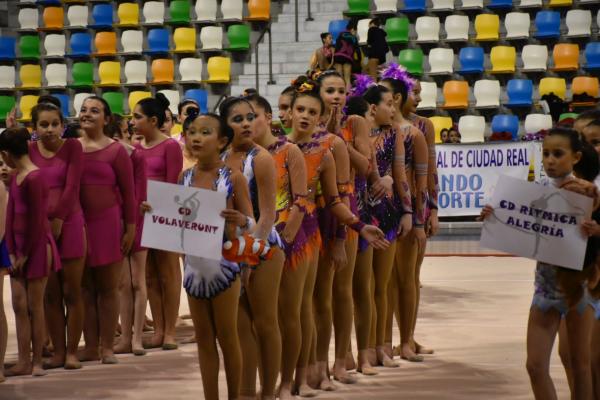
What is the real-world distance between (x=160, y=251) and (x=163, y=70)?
1027 cm

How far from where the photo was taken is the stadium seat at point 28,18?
18391mm

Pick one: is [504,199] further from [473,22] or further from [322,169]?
[473,22]

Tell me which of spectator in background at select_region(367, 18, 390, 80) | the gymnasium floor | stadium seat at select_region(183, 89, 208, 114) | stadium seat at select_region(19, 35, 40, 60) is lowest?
the gymnasium floor

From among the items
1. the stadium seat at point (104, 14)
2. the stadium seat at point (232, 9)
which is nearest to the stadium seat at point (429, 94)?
the stadium seat at point (232, 9)

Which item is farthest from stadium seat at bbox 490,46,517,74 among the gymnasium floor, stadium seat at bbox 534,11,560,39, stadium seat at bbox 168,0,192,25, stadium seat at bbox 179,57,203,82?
the gymnasium floor

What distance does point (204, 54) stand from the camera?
17344mm

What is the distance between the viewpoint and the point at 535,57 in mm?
15492

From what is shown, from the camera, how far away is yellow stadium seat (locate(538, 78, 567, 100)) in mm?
15062

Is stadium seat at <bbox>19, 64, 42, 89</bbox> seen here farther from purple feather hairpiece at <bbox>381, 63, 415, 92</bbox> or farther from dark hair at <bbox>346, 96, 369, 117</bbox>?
dark hair at <bbox>346, 96, 369, 117</bbox>

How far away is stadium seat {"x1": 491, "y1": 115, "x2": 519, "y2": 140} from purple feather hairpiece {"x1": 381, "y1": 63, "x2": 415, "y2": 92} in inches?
325

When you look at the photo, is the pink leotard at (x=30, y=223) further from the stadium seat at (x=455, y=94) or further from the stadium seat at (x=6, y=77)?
the stadium seat at (x=6, y=77)

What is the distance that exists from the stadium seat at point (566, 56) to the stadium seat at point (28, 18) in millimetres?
8695

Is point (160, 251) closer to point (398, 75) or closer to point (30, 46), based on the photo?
point (398, 75)

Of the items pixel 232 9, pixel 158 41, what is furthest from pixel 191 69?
pixel 232 9
